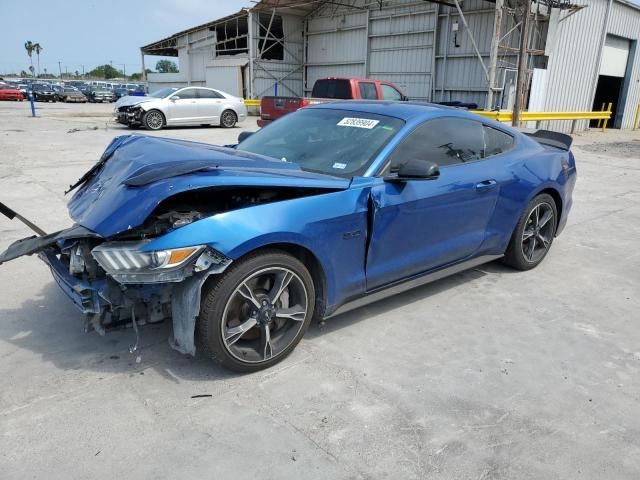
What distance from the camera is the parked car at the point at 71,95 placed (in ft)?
125

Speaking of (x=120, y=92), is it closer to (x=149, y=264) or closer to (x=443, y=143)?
(x=443, y=143)

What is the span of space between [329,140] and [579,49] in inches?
800

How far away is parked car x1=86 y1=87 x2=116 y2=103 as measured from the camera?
1517 inches

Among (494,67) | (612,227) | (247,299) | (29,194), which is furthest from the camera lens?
(494,67)

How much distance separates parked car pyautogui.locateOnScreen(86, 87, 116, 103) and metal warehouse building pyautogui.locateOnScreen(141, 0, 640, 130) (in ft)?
38.0

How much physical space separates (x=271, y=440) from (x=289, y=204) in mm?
1272

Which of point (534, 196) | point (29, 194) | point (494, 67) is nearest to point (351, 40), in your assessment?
point (494, 67)

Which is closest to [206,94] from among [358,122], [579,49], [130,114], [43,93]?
[130,114]

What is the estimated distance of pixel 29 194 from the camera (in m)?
7.22

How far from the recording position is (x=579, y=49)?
20.1m

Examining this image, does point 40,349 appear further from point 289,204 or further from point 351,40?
point 351,40

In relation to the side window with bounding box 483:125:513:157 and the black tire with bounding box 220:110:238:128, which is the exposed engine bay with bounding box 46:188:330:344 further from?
the black tire with bounding box 220:110:238:128

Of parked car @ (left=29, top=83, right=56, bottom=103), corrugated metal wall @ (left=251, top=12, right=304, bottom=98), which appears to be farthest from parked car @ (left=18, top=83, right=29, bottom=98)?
corrugated metal wall @ (left=251, top=12, right=304, bottom=98)

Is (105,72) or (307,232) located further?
(105,72)
